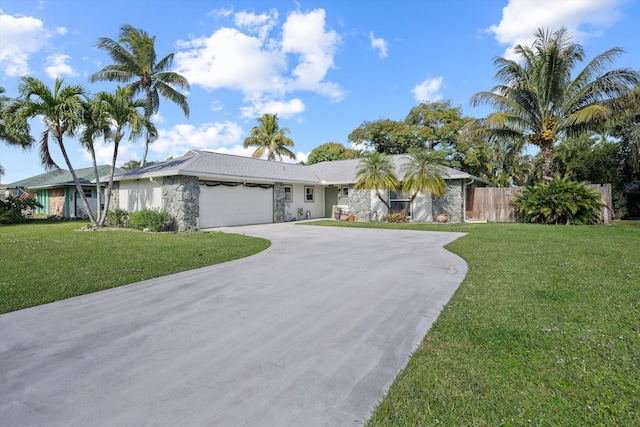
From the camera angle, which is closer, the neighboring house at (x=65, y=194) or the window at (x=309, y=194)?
the window at (x=309, y=194)

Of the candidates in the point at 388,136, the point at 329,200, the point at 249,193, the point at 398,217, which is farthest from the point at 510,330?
the point at 388,136

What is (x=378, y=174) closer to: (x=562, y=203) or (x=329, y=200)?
(x=329, y=200)

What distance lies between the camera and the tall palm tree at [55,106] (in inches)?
467

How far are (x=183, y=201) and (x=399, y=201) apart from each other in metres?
11.4

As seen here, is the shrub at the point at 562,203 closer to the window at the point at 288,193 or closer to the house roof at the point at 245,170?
the house roof at the point at 245,170

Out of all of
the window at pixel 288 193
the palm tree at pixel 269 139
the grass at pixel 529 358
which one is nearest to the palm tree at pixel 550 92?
the window at pixel 288 193

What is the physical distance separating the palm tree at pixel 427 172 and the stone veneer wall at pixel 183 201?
10332 mm

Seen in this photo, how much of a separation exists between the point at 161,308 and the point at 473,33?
1403cm

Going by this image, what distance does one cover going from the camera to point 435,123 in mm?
27188

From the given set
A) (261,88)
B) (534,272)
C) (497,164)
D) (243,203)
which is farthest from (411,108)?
(534,272)

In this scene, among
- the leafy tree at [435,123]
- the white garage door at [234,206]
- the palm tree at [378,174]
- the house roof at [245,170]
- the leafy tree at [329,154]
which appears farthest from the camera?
the leafy tree at [329,154]

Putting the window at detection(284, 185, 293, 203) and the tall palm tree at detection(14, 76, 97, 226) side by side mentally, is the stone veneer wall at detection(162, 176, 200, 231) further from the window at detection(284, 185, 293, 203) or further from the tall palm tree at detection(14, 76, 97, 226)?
the window at detection(284, 185, 293, 203)

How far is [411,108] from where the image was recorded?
28125 mm

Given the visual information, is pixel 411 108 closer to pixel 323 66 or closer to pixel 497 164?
pixel 497 164
